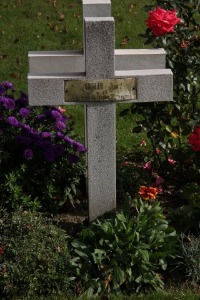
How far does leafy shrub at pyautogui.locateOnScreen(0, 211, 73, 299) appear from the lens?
4.61 meters

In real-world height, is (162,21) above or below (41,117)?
above

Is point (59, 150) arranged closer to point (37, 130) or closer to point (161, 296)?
point (37, 130)

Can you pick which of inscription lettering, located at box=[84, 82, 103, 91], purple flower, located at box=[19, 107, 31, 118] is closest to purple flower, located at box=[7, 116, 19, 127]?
purple flower, located at box=[19, 107, 31, 118]

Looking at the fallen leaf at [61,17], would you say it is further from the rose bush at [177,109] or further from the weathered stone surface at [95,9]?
the weathered stone surface at [95,9]

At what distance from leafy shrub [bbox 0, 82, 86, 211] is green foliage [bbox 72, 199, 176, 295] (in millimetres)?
534

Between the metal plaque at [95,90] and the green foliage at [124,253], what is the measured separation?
27.9 inches

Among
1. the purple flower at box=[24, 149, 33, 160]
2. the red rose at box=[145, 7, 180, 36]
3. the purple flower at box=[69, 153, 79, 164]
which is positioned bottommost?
the purple flower at box=[69, 153, 79, 164]

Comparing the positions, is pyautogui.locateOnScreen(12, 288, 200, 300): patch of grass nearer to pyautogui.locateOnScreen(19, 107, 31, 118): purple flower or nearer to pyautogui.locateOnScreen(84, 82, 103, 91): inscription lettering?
pyautogui.locateOnScreen(84, 82, 103, 91): inscription lettering

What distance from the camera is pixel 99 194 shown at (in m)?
5.14

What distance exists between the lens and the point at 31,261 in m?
4.64

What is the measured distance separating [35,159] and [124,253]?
99 centimetres

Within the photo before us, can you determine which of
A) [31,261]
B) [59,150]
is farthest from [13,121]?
[31,261]

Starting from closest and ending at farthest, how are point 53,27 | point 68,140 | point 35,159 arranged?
point 35,159, point 68,140, point 53,27

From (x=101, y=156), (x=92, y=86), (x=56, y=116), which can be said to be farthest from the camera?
(x=56, y=116)
